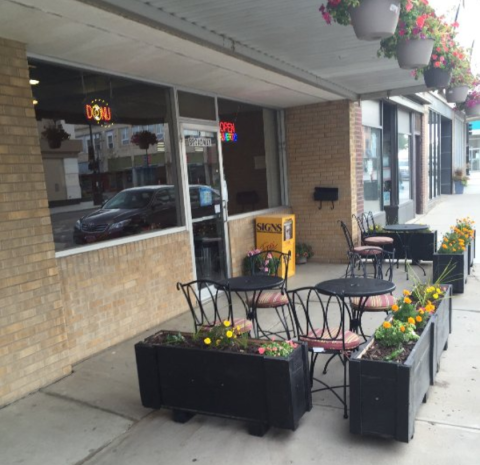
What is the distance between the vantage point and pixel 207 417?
3.41 metres

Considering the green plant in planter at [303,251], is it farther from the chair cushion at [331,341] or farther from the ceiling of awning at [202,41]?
the chair cushion at [331,341]

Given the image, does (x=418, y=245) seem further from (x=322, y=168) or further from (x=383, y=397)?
(x=383, y=397)

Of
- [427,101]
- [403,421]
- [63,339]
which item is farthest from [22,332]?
[427,101]

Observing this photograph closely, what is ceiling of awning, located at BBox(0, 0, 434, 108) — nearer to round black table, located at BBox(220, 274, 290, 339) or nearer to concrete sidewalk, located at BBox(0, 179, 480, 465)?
round black table, located at BBox(220, 274, 290, 339)

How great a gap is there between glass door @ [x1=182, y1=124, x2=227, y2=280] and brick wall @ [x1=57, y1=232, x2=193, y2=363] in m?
0.44

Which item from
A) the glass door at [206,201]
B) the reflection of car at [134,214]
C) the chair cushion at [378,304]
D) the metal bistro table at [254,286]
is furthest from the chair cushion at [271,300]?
the glass door at [206,201]

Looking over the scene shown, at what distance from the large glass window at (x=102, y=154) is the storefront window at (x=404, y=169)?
827 centimetres

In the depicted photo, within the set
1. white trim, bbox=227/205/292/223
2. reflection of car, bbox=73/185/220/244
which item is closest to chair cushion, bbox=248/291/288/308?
reflection of car, bbox=73/185/220/244

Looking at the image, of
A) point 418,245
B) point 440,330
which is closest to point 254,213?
point 418,245

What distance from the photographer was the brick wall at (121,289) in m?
4.52

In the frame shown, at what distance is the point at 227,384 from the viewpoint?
3078 mm

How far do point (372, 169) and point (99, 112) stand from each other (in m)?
7.10

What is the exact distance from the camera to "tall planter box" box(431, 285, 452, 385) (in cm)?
352

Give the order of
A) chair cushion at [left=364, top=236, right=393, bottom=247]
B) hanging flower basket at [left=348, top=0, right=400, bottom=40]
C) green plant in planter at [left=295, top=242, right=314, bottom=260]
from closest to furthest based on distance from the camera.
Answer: hanging flower basket at [left=348, top=0, right=400, bottom=40] → chair cushion at [left=364, top=236, right=393, bottom=247] → green plant in planter at [left=295, top=242, right=314, bottom=260]
